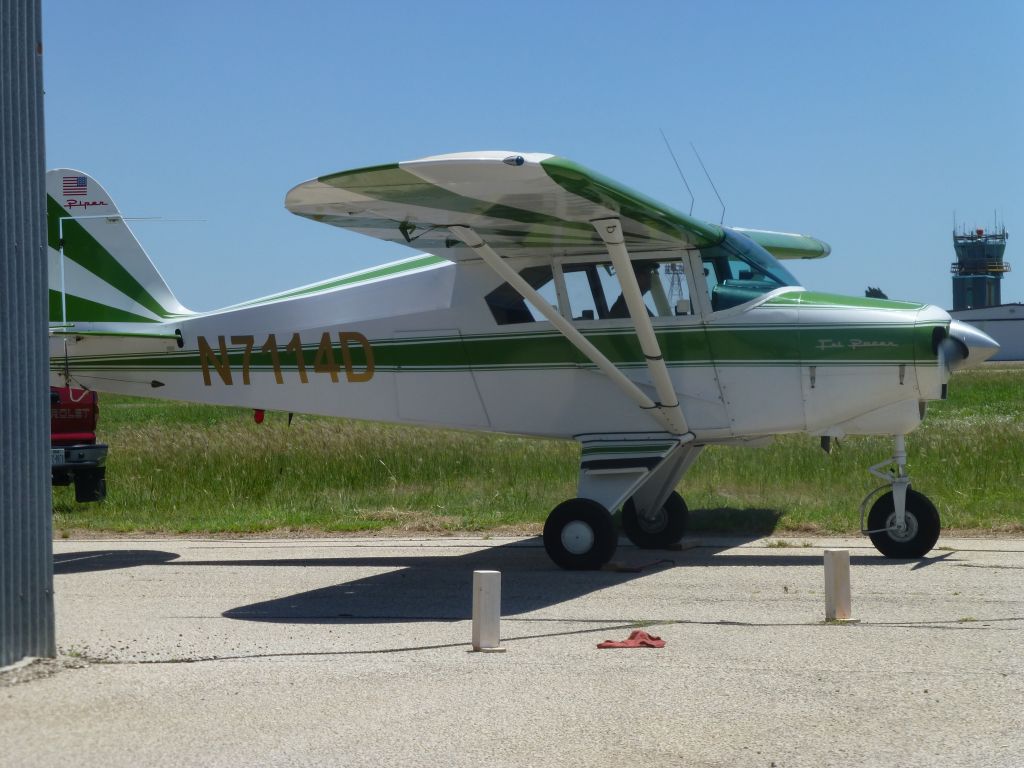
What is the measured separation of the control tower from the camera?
5817 inches

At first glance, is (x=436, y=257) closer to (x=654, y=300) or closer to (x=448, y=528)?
(x=654, y=300)

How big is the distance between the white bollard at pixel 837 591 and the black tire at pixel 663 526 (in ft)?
14.3

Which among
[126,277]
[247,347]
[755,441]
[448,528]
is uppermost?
[126,277]

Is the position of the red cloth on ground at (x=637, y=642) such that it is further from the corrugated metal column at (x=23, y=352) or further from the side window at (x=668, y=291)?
the side window at (x=668, y=291)

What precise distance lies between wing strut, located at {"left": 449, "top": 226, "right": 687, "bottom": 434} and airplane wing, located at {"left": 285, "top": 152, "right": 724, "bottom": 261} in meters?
0.34

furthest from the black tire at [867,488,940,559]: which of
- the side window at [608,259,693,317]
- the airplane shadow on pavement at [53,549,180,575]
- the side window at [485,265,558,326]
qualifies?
the airplane shadow on pavement at [53,549,180,575]

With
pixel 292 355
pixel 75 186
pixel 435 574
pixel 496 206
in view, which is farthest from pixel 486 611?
pixel 75 186

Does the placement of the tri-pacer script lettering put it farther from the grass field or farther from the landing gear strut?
the landing gear strut

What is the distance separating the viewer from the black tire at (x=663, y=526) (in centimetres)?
1203

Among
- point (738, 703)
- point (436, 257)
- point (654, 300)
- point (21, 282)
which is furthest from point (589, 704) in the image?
point (436, 257)

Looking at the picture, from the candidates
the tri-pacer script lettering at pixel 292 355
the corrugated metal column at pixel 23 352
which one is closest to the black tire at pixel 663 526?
the tri-pacer script lettering at pixel 292 355

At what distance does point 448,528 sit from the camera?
1356 centimetres

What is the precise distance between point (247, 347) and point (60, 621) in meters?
4.57

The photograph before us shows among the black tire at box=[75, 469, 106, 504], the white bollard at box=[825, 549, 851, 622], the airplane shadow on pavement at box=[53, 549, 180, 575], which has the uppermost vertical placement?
the black tire at box=[75, 469, 106, 504]
